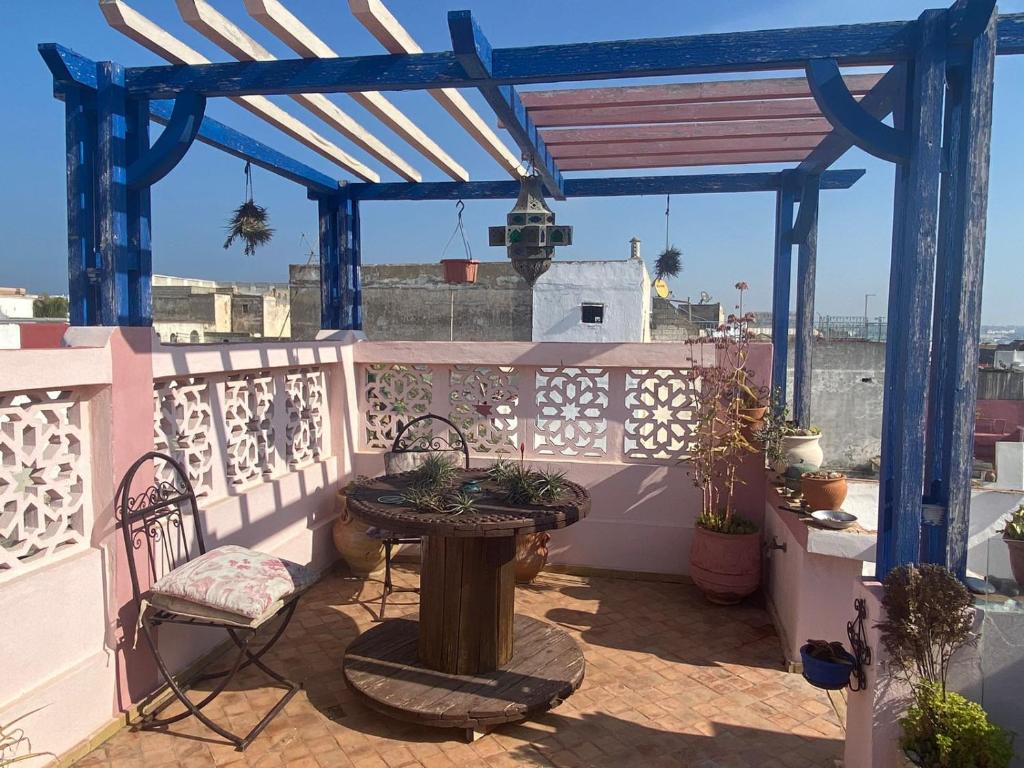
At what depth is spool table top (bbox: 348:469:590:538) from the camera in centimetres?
295

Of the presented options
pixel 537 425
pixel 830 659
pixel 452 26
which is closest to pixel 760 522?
pixel 537 425

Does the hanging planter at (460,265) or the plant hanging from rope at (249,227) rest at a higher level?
the plant hanging from rope at (249,227)

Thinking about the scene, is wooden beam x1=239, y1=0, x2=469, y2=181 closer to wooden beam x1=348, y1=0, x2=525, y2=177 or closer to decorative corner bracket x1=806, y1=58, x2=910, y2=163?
wooden beam x1=348, y1=0, x2=525, y2=177

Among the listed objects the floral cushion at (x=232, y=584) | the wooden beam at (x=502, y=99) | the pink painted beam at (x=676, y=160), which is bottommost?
the floral cushion at (x=232, y=584)

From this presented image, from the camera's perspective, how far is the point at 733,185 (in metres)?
5.35

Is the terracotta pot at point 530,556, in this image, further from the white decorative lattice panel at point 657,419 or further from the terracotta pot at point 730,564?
the terracotta pot at point 730,564

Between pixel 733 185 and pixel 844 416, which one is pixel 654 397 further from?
pixel 844 416

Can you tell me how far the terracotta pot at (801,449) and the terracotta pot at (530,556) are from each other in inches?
67.7

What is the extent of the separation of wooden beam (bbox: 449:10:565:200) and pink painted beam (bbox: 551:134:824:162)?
9.1 inches

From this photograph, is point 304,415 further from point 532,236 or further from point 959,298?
point 959,298

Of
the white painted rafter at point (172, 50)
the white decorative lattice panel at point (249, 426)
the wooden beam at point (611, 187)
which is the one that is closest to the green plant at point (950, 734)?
the white decorative lattice panel at point (249, 426)

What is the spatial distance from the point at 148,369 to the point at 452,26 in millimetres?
2038

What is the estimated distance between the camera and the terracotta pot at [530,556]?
4.73m

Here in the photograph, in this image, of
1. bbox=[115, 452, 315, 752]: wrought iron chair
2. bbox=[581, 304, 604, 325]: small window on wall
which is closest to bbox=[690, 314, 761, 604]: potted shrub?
bbox=[115, 452, 315, 752]: wrought iron chair
